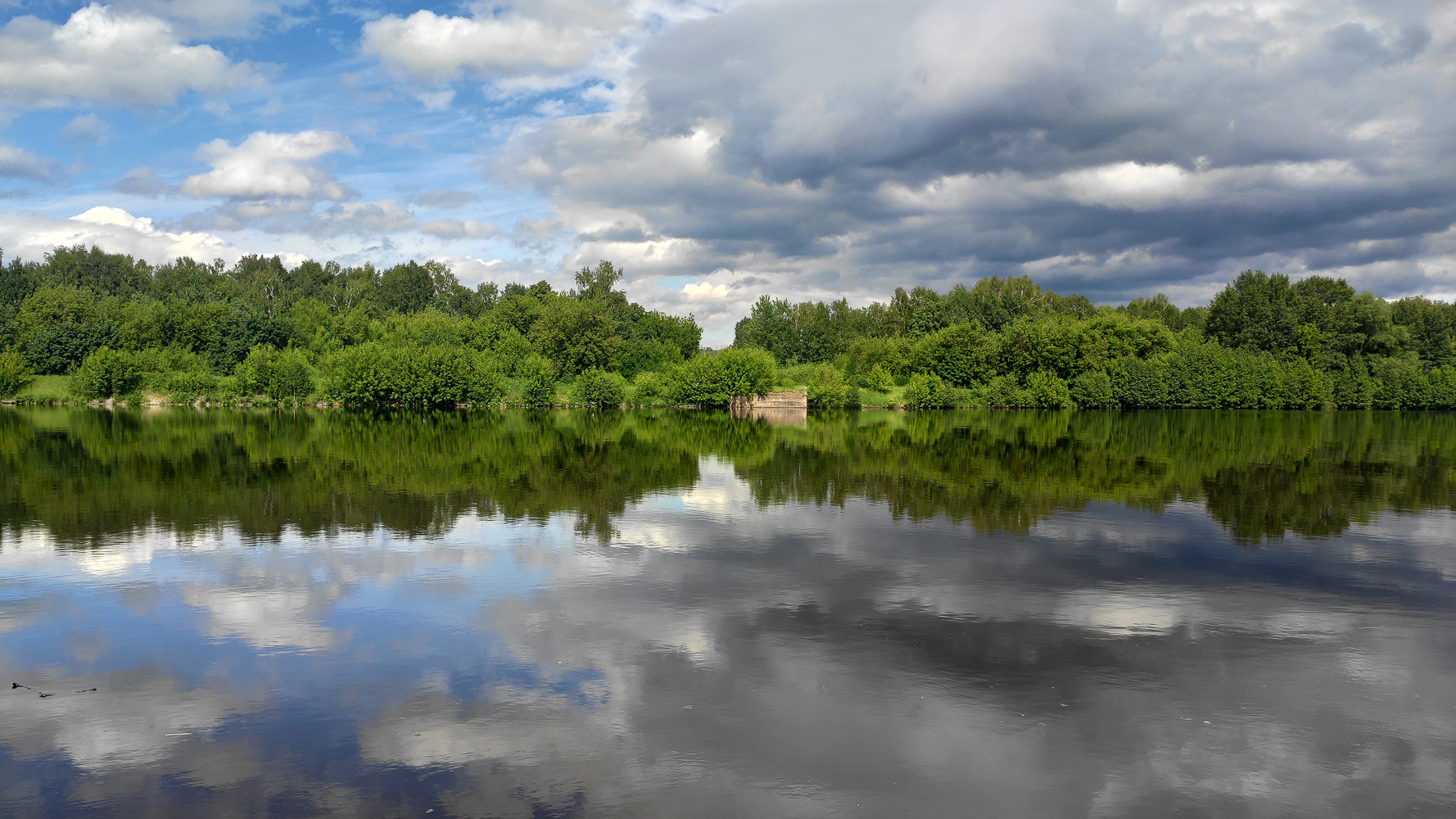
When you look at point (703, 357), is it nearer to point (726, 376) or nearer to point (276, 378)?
point (726, 376)

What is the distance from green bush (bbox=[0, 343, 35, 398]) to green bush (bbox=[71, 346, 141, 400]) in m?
5.58

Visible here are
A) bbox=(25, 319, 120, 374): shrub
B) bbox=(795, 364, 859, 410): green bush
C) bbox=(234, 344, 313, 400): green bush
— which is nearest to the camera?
bbox=(234, 344, 313, 400): green bush

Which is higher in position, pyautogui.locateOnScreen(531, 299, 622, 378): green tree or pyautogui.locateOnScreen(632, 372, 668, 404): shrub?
pyautogui.locateOnScreen(531, 299, 622, 378): green tree

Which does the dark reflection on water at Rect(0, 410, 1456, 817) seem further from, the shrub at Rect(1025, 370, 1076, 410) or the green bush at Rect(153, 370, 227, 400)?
the green bush at Rect(153, 370, 227, 400)

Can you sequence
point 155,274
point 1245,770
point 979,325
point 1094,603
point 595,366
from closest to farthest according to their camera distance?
point 1245,770
point 1094,603
point 595,366
point 979,325
point 155,274

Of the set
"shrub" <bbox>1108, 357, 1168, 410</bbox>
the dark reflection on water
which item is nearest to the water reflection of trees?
the dark reflection on water

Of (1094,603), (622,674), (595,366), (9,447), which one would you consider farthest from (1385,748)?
(595,366)

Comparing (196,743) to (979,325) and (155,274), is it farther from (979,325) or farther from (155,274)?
(155,274)

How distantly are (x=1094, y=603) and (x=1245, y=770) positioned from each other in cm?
465

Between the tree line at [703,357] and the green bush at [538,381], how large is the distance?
0.17m

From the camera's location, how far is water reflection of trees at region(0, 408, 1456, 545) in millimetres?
18000

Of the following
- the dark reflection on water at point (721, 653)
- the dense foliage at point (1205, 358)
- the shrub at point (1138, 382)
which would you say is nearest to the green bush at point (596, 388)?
the dense foliage at point (1205, 358)

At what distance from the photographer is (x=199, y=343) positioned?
85.6 metres

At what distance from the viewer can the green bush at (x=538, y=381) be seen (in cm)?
7831
